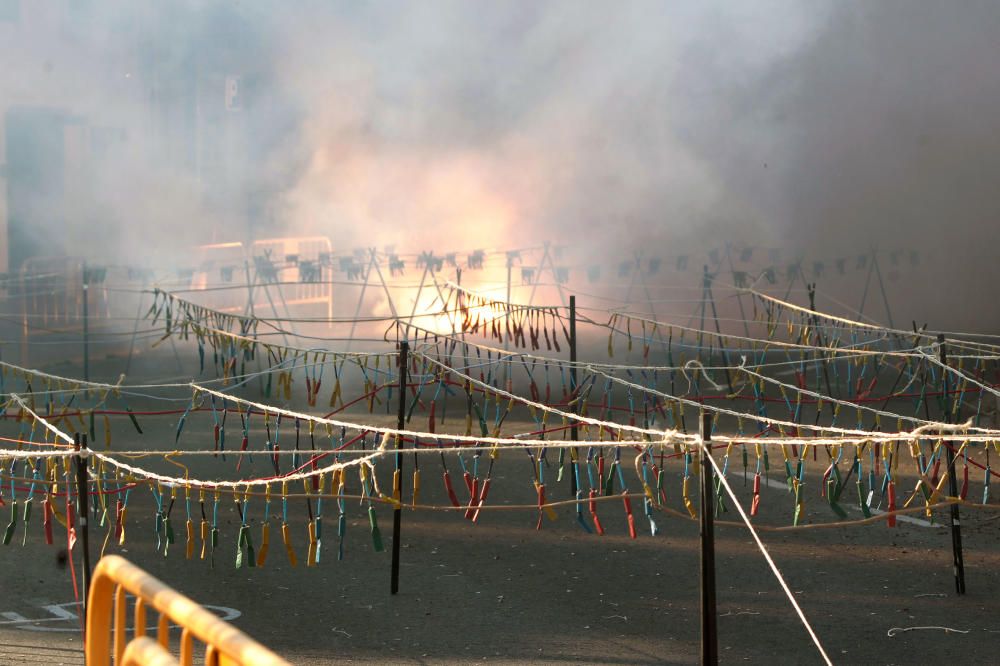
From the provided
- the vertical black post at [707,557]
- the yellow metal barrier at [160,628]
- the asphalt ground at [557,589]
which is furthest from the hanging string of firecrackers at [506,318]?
the yellow metal barrier at [160,628]

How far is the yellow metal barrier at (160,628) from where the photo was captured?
2.15 m

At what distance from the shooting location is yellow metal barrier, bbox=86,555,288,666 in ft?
7.06

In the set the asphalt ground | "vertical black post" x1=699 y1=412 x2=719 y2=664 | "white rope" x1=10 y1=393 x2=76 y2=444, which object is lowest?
the asphalt ground

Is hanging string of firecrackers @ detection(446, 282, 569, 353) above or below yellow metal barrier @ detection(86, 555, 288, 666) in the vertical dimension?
above

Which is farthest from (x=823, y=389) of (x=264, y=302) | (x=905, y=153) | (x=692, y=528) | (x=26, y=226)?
(x=26, y=226)

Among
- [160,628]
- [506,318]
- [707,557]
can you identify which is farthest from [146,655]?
[506,318]

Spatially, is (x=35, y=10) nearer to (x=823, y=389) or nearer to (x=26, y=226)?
(x=26, y=226)

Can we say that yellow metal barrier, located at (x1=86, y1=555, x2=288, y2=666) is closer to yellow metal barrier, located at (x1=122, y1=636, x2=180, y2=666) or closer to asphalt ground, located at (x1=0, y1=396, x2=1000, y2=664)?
yellow metal barrier, located at (x1=122, y1=636, x2=180, y2=666)

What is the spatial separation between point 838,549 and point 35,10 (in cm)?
1445

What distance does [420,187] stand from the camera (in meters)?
19.7

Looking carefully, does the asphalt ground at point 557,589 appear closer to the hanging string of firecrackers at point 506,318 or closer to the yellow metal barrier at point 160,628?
the hanging string of firecrackers at point 506,318

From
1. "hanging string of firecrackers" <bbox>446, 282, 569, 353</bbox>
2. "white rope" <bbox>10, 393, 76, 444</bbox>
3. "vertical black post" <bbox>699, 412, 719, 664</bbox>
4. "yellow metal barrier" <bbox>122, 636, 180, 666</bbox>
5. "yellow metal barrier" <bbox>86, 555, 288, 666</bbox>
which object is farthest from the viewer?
"hanging string of firecrackers" <bbox>446, 282, 569, 353</bbox>

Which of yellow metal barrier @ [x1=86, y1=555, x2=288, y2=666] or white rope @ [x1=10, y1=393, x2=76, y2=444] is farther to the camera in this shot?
white rope @ [x1=10, y1=393, x2=76, y2=444]

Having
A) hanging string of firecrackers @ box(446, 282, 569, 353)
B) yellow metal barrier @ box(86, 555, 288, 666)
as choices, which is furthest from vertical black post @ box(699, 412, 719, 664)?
hanging string of firecrackers @ box(446, 282, 569, 353)
